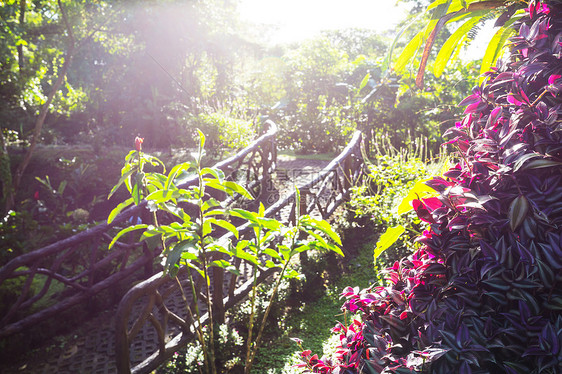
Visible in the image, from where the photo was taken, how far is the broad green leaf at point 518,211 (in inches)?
47.2

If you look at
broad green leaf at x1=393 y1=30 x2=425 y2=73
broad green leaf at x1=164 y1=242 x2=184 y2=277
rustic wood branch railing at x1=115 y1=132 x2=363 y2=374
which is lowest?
rustic wood branch railing at x1=115 y1=132 x2=363 y2=374

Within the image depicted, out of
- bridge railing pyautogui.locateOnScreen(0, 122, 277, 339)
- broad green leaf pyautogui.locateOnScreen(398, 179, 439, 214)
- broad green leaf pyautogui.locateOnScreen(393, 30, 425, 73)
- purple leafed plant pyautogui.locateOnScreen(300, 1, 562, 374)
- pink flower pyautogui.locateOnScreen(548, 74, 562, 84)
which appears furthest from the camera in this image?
bridge railing pyautogui.locateOnScreen(0, 122, 277, 339)

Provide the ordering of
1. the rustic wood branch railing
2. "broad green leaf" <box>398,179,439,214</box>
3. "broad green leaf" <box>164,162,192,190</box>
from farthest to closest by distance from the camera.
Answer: the rustic wood branch railing < "broad green leaf" <box>164,162,192,190</box> < "broad green leaf" <box>398,179,439,214</box>

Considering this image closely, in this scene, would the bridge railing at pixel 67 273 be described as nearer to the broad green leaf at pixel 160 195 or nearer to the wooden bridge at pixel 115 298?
the wooden bridge at pixel 115 298

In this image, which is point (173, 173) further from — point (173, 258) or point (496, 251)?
point (496, 251)

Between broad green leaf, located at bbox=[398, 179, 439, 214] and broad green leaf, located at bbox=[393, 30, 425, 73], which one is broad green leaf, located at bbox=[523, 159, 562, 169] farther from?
broad green leaf, located at bbox=[393, 30, 425, 73]

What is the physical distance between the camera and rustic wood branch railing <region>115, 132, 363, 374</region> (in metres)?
2.44

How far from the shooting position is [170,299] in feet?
15.8

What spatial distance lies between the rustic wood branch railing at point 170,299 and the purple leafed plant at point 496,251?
4.49 ft

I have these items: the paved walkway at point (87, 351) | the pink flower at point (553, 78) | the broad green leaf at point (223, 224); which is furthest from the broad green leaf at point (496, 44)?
the paved walkway at point (87, 351)

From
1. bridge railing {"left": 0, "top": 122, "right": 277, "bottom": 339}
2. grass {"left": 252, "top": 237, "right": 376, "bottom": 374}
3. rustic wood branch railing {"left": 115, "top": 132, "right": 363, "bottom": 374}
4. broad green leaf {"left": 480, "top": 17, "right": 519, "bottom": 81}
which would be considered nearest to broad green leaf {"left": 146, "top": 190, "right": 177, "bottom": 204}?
rustic wood branch railing {"left": 115, "top": 132, "right": 363, "bottom": 374}

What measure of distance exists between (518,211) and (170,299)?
14.3 ft

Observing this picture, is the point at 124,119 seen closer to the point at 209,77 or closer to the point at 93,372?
the point at 209,77

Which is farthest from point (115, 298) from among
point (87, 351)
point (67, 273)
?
point (67, 273)
